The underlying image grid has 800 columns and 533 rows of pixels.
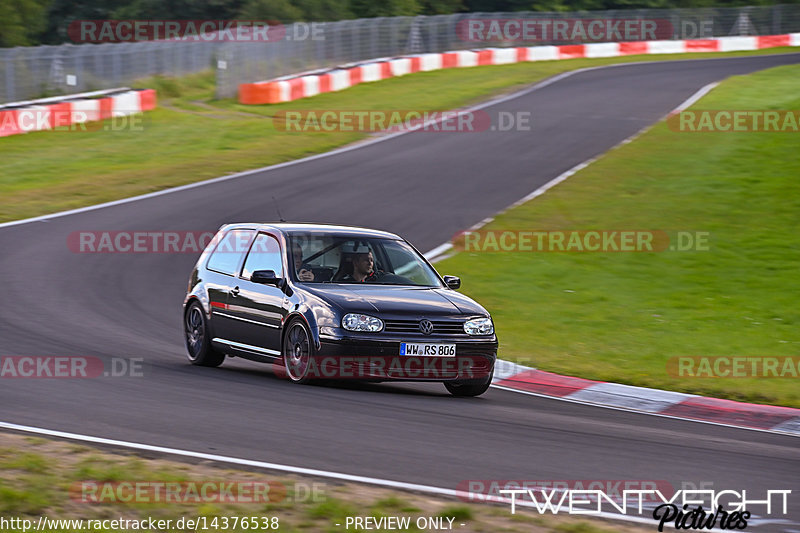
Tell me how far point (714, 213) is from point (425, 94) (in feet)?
63.0

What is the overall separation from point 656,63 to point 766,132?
20.3 meters

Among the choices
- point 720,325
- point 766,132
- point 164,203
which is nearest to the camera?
point 720,325

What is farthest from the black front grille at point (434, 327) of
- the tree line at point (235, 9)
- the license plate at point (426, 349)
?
the tree line at point (235, 9)

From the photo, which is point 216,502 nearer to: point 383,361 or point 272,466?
point 272,466

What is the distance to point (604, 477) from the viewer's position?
7348mm

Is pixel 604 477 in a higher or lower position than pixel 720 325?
higher

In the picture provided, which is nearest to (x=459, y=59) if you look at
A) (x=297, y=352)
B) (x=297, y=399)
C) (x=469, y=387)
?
(x=469, y=387)

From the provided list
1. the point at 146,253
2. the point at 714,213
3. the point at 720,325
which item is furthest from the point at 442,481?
the point at 714,213

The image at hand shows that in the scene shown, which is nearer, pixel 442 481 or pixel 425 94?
pixel 442 481

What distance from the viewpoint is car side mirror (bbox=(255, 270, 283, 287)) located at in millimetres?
10961

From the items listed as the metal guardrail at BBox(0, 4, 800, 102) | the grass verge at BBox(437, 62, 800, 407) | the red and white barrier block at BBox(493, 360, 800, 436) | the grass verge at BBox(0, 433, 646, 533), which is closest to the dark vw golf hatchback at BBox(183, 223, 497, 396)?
the red and white barrier block at BBox(493, 360, 800, 436)

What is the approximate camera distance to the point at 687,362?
12.9 metres

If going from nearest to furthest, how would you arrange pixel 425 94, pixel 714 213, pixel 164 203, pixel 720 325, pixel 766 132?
pixel 720 325, pixel 714 213, pixel 164 203, pixel 766 132, pixel 425 94

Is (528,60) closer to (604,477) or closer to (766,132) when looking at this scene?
(766,132)
